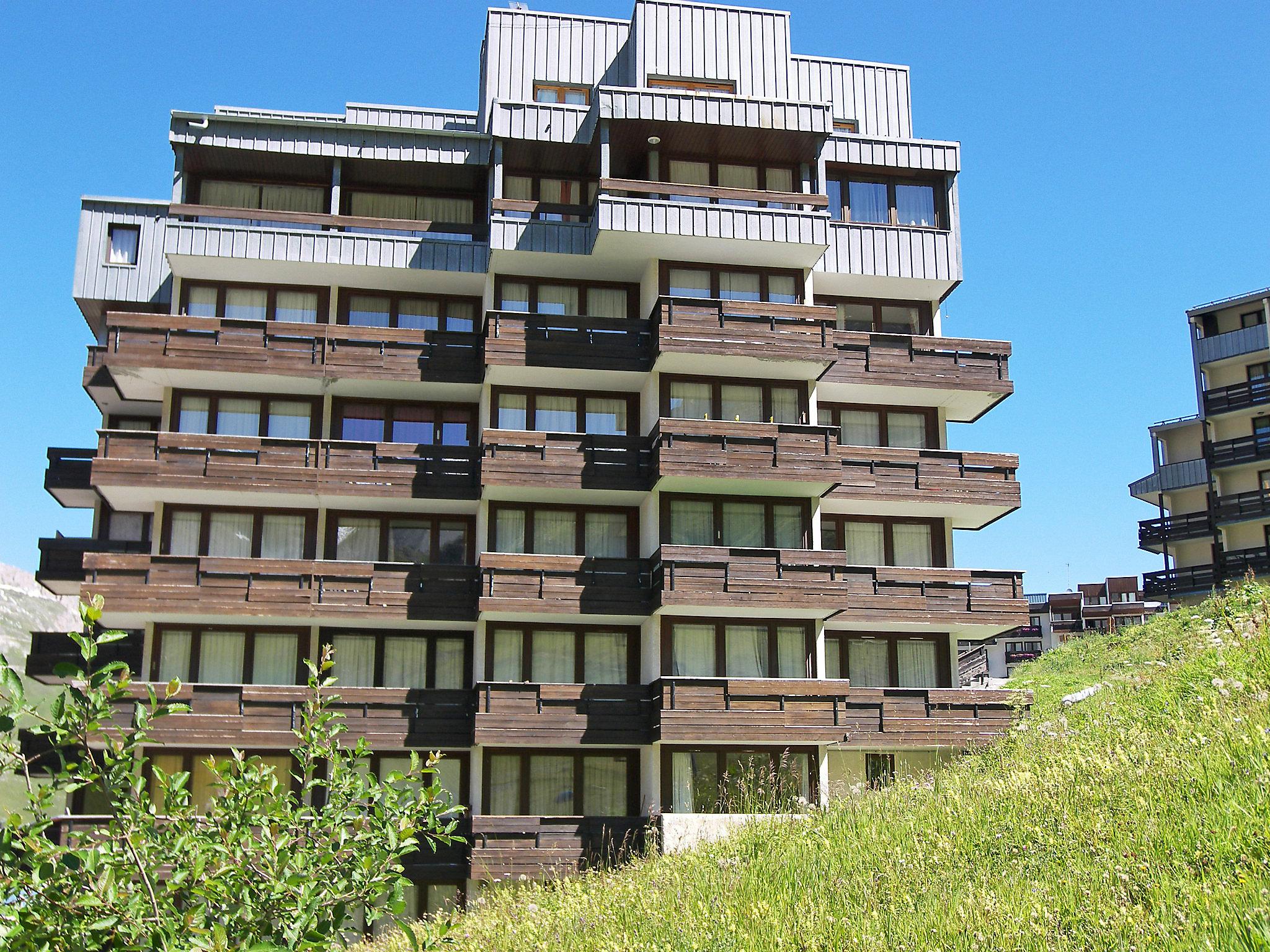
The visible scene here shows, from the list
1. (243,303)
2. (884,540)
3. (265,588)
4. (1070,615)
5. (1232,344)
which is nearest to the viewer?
(265,588)

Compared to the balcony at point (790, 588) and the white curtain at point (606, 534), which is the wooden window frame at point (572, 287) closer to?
the white curtain at point (606, 534)

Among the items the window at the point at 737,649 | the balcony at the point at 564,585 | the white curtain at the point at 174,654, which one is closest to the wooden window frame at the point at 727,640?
the window at the point at 737,649

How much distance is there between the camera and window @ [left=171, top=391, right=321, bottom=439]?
35.7m

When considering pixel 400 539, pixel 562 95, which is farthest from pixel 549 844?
pixel 562 95

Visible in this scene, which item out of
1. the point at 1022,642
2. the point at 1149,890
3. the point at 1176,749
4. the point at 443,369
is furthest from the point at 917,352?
the point at 1022,642

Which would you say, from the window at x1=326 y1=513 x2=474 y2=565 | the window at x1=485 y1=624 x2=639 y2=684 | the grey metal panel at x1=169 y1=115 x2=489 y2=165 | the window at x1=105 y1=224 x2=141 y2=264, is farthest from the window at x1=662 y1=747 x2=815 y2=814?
the window at x1=105 y1=224 x2=141 y2=264

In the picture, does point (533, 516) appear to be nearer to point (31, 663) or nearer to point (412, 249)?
point (412, 249)

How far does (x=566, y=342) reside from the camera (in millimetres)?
34250

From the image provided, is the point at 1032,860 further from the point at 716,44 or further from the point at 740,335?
the point at 716,44

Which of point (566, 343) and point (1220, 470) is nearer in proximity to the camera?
point (566, 343)

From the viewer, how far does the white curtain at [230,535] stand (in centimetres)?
3481

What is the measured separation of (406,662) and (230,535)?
19.3 feet

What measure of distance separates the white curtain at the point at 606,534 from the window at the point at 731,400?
3.23 m

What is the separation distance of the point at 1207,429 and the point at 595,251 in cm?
4050
